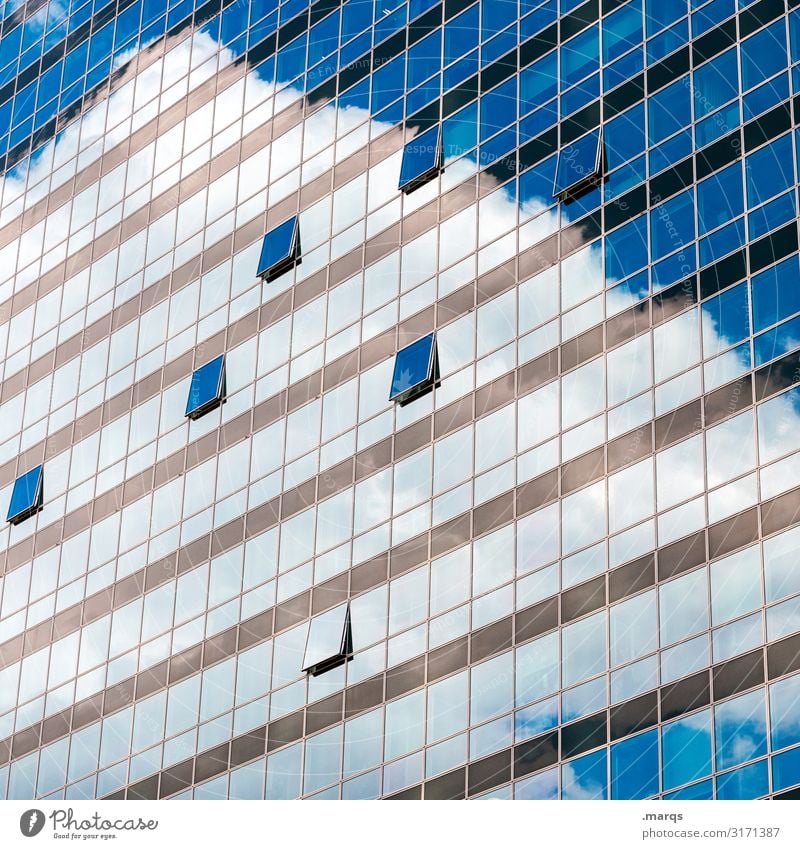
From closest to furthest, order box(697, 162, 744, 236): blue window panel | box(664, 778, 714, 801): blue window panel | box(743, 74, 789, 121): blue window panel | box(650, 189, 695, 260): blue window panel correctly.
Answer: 1. box(664, 778, 714, 801): blue window panel
2. box(697, 162, 744, 236): blue window panel
3. box(743, 74, 789, 121): blue window panel
4. box(650, 189, 695, 260): blue window panel

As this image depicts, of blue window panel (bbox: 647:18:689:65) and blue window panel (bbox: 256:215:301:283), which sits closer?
blue window panel (bbox: 647:18:689:65)

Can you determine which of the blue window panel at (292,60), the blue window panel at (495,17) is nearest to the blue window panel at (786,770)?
the blue window panel at (495,17)

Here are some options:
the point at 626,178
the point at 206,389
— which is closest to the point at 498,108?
the point at 626,178

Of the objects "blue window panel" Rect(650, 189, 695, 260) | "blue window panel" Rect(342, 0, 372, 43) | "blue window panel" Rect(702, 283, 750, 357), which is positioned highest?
"blue window panel" Rect(342, 0, 372, 43)

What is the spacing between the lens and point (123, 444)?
67250mm

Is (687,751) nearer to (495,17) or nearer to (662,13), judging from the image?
(662,13)

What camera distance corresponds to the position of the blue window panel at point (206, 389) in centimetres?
6425

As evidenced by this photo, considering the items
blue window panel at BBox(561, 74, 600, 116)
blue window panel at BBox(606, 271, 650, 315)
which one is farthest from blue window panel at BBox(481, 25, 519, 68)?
blue window panel at BBox(606, 271, 650, 315)

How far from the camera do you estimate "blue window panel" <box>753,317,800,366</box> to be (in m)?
48.3

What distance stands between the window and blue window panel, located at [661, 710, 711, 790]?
1202 cm

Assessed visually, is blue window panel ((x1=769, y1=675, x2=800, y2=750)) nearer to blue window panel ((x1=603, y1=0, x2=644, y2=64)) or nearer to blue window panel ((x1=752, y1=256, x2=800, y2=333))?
blue window panel ((x1=752, y1=256, x2=800, y2=333))

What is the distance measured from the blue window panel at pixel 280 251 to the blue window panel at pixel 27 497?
39.3ft
